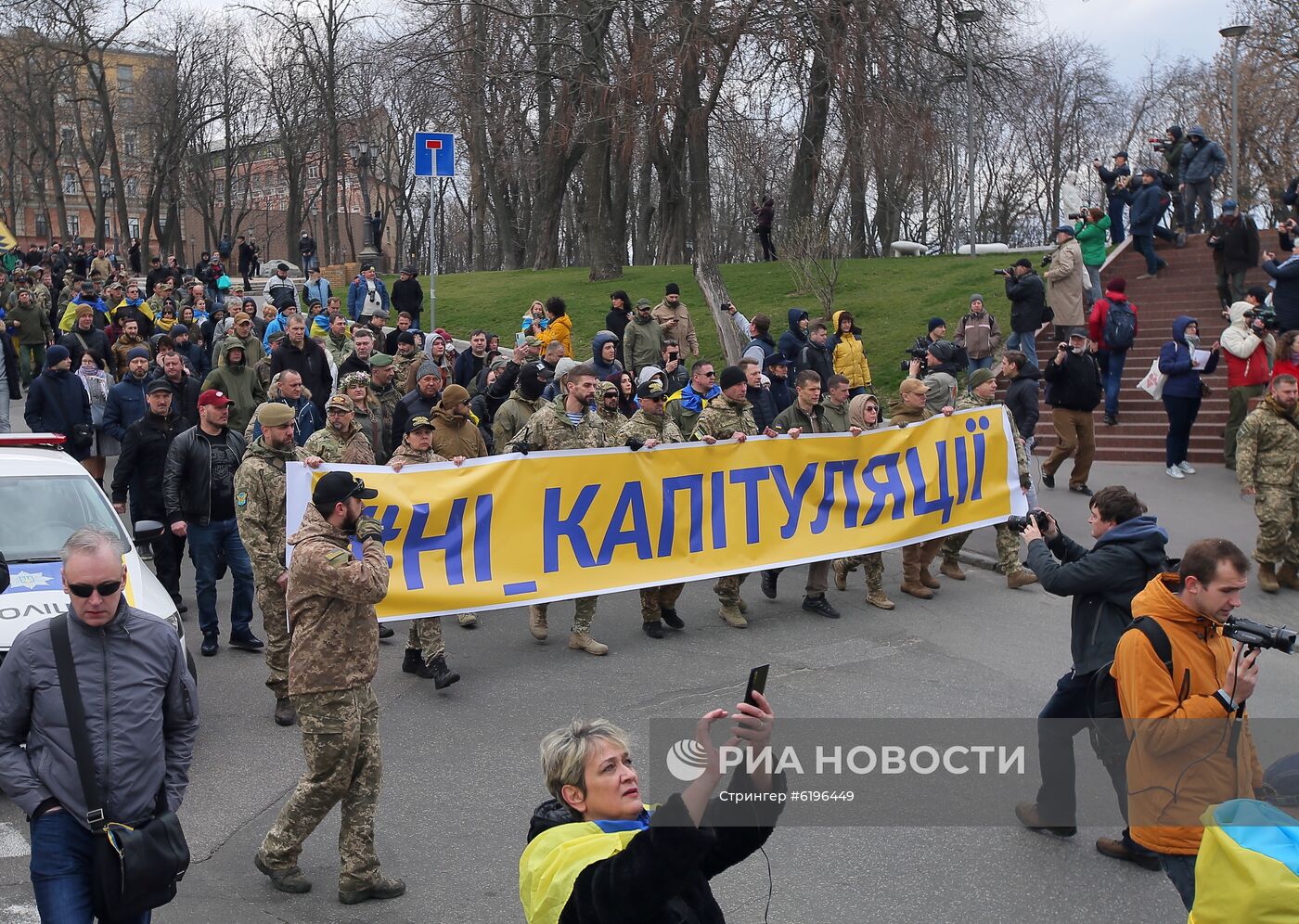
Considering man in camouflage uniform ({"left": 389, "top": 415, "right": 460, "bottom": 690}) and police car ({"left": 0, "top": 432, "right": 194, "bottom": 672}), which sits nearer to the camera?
police car ({"left": 0, "top": 432, "right": 194, "bottom": 672})

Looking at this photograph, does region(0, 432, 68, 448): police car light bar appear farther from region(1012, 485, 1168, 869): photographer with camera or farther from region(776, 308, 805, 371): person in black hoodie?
region(776, 308, 805, 371): person in black hoodie

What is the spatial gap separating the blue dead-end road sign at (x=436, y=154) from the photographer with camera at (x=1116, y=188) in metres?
14.4

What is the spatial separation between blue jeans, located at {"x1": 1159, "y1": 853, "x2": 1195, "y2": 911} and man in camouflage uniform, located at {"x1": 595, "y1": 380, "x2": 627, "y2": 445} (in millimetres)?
6181

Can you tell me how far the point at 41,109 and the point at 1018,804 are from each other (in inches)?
2422

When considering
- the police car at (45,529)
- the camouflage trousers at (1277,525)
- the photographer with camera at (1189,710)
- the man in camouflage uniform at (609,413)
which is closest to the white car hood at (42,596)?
the police car at (45,529)

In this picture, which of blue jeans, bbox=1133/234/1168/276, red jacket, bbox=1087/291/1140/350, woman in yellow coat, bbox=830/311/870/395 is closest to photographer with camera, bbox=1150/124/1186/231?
blue jeans, bbox=1133/234/1168/276

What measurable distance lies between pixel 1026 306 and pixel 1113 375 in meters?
1.64

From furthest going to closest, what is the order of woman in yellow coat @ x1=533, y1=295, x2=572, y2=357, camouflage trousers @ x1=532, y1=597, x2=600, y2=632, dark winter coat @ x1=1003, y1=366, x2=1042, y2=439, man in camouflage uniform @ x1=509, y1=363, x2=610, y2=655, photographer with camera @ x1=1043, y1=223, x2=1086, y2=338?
1. photographer with camera @ x1=1043, y1=223, x2=1086, y2=338
2. woman in yellow coat @ x1=533, y1=295, x2=572, y2=357
3. dark winter coat @ x1=1003, y1=366, x2=1042, y2=439
4. man in camouflage uniform @ x1=509, y1=363, x2=610, y2=655
5. camouflage trousers @ x1=532, y1=597, x2=600, y2=632

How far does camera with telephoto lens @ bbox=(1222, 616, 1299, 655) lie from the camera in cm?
433

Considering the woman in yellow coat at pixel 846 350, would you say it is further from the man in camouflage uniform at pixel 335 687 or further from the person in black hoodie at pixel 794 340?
the man in camouflage uniform at pixel 335 687

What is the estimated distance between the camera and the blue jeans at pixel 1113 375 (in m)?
17.2

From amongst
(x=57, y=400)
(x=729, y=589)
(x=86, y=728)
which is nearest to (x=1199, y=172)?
(x=729, y=589)

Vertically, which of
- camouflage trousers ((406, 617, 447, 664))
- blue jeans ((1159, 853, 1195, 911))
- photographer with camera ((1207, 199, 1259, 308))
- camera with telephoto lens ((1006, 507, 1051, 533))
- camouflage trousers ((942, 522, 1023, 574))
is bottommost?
camouflage trousers ((942, 522, 1023, 574))

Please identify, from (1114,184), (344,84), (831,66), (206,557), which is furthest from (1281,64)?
(206,557)
